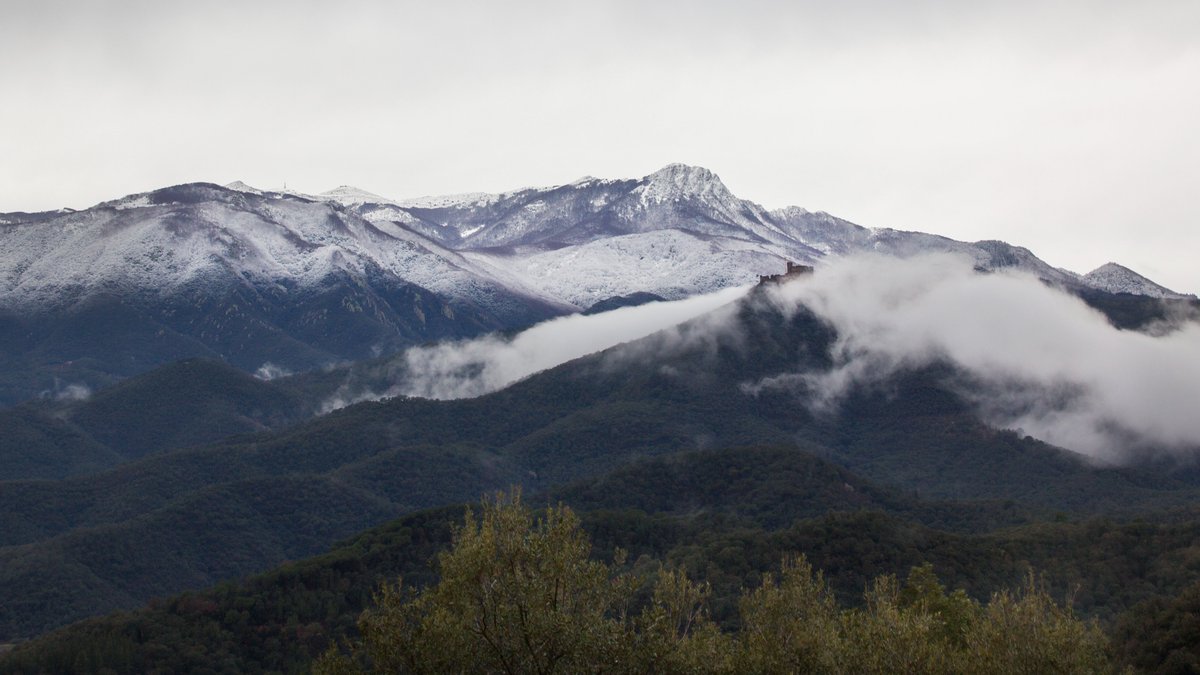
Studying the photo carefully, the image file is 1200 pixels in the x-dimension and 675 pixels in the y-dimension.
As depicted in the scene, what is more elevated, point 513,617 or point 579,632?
point 513,617

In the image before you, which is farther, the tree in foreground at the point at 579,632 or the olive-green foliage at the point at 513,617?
the tree in foreground at the point at 579,632

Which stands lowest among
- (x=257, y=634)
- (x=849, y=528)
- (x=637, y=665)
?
(x=257, y=634)

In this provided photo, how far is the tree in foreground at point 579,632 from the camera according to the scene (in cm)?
6112

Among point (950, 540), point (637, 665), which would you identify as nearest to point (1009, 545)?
point (950, 540)

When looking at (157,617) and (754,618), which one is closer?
(754,618)

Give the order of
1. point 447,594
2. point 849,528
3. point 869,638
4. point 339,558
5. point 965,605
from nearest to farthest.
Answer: point 447,594
point 869,638
point 965,605
point 849,528
point 339,558

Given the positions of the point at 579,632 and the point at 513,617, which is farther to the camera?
the point at 513,617

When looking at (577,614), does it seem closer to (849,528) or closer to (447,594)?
(447,594)

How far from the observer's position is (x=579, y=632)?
60750 millimetres

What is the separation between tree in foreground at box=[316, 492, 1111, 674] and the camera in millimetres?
61125

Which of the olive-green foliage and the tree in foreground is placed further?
the tree in foreground

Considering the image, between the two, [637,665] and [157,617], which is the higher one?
[637,665]

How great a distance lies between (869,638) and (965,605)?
1512 inches

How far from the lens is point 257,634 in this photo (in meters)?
169
